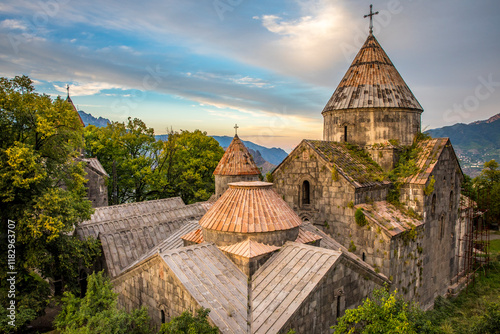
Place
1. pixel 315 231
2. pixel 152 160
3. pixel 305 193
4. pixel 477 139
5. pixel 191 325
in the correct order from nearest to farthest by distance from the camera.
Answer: pixel 191 325 < pixel 315 231 < pixel 305 193 < pixel 152 160 < pixel 477 139

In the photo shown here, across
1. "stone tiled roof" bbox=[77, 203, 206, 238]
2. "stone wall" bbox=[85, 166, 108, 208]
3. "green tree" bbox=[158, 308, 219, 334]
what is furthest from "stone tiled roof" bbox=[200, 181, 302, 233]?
"stone wall" bbox=[85, 166, 108, 208]

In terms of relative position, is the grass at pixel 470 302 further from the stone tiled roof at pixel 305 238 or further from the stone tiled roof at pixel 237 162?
the stone tiled roof at pixel 237 162

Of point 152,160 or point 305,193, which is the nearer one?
point 305,193

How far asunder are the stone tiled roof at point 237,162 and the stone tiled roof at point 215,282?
8808 mm

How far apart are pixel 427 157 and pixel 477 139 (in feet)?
429

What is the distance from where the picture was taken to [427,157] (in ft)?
43.8

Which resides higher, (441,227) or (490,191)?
(441,227)

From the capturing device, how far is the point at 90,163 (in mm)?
20562

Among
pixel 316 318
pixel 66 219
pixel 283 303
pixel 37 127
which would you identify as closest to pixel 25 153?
pixel 37 127

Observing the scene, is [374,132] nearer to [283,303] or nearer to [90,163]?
[283,303]

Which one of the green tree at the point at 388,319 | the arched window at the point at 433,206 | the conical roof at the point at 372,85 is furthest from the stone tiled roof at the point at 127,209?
the arched window at the point at 433,206

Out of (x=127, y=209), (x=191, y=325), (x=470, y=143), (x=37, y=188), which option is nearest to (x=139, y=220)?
(x=127, y=209)

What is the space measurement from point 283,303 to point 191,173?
758 inches

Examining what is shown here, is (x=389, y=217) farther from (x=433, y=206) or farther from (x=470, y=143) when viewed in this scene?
(x=470, y=143)
